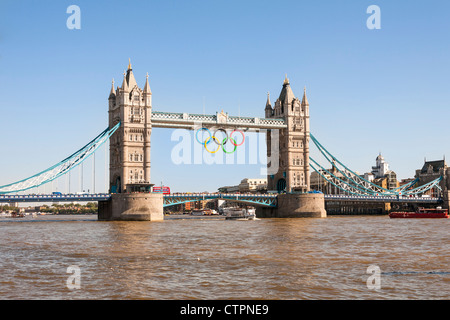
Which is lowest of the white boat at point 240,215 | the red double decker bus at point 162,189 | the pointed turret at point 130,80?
the white boat at point 240,215

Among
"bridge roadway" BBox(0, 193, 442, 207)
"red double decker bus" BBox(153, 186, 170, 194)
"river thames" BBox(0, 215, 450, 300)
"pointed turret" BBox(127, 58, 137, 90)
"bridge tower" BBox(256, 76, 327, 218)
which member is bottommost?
"river thames" BBox(0, 215, 450, 300)

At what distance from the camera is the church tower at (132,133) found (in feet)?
271

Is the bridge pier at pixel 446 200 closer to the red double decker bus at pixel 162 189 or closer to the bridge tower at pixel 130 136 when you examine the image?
the red double decker bus at pixel 162 189

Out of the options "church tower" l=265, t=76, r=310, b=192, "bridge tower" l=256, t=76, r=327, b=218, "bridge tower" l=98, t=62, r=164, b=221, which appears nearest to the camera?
"bridge tower" l=98, t=62, r=164, b=221

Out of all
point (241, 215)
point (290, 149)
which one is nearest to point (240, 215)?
point (241, 215)

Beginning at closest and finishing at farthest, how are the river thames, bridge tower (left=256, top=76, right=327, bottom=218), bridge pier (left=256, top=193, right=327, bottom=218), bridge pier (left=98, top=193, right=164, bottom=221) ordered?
the river thames < bridge pier (left=98, top=193, right=164, bottom=221) < bridge pier (left=256, top=193, right=327, bottom=218) < bridge tower (left=256, top=76, right=327, bottom=218)

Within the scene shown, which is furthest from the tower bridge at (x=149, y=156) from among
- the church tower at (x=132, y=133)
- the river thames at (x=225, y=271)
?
the river thames at (x=225, y=271)

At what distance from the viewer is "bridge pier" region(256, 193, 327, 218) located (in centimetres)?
9231

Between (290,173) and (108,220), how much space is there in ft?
120

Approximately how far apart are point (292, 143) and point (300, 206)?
1382 centimetres

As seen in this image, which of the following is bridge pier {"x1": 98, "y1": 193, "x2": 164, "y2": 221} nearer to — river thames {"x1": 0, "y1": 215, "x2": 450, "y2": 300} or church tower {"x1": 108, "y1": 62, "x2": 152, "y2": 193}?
church tower {"x1": 108, "y1": 62, "x2": 152, "y2": 193}

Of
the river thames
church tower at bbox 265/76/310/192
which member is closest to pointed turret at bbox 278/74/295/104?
church tower at bbox 265/76/310/192

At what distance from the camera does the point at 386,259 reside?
25578 millimetres
